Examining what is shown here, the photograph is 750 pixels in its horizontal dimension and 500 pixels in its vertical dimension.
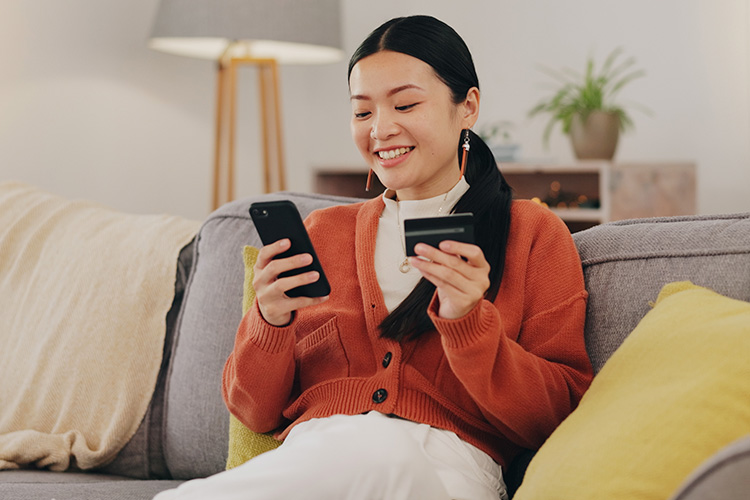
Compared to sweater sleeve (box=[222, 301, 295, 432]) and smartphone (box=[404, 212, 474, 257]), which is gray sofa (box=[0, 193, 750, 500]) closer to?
sweater sleeve (box=[222, 301, 295, 432])

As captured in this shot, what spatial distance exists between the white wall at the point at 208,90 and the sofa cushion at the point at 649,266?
1.98 m

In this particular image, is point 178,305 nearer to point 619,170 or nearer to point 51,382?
point 51,382

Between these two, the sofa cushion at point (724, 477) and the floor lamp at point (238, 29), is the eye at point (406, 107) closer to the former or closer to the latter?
the sofa cushion at point (724, 477)

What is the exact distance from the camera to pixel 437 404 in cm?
120

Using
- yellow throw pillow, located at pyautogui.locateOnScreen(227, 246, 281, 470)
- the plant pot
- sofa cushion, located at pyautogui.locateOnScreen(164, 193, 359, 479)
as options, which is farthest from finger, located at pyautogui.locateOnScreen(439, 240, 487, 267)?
the plant pot

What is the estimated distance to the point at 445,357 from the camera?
1213 millimetres

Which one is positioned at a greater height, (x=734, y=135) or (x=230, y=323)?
(x=734, y=135)

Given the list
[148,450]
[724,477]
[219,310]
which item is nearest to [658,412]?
[724,477]

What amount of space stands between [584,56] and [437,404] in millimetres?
2679

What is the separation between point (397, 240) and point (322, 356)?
0.71 ft

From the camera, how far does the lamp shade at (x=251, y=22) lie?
2.76m

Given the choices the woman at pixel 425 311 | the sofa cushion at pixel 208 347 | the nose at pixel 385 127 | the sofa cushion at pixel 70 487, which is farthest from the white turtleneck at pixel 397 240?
the sofa cushion at pixel 70 487

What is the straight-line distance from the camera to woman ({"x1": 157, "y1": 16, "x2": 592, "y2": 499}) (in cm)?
107

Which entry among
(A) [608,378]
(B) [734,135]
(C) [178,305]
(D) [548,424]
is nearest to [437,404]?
(D) [548,424]
